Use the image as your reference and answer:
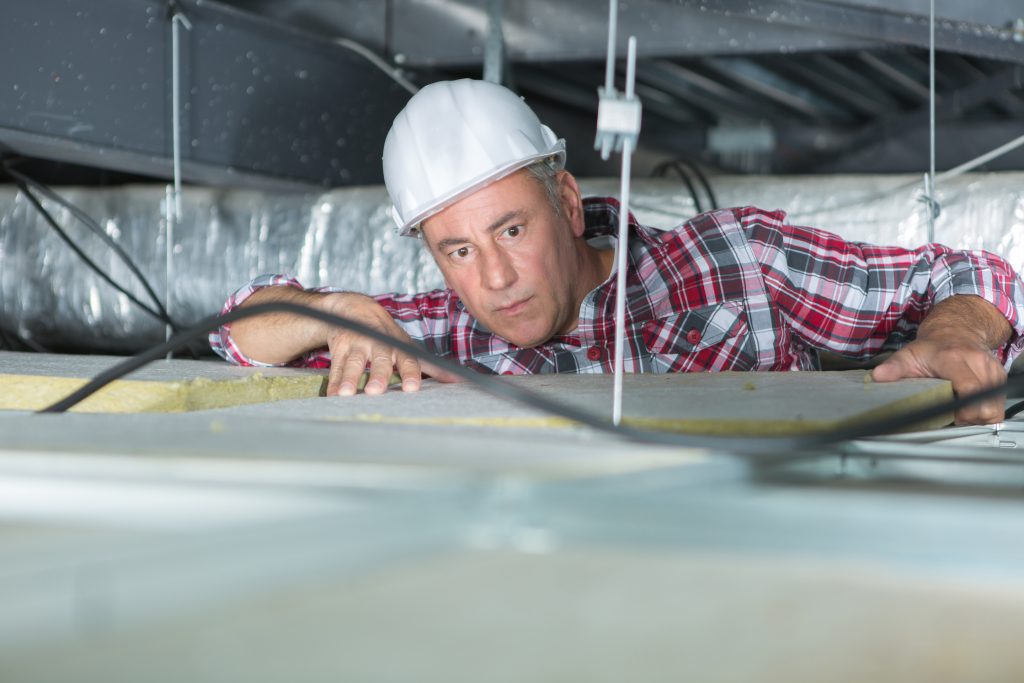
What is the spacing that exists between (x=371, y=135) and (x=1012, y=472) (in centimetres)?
191

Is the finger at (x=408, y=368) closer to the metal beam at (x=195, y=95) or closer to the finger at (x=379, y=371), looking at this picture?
the finger at (x=379, y=371)

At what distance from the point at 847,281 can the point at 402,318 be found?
75 cm

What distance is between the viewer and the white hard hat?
4.63 feet

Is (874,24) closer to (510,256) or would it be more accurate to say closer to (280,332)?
(510,256)

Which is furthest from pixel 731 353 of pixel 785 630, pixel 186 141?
pixel 785 630

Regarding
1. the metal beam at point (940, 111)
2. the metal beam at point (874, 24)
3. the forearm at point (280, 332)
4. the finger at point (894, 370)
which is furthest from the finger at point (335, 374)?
the metal beam at point (940, 111)

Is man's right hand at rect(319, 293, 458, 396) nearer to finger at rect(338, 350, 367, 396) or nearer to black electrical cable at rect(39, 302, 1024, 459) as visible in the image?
finger at rect(338, 350, 367, 396)

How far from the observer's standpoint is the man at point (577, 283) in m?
1.42

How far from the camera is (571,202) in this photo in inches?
64.4

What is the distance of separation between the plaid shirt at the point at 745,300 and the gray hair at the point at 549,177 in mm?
148

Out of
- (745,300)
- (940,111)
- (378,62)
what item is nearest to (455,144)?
(745,300)

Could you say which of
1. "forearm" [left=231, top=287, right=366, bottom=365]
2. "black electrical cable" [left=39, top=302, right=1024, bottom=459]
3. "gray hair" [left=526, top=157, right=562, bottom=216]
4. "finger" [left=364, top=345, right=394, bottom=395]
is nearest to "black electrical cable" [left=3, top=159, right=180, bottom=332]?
"forearm" [left=231, top=287, right=366, bottom=365]

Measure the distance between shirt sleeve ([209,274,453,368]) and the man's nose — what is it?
272mm

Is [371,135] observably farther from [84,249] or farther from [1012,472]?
[1012,472]
